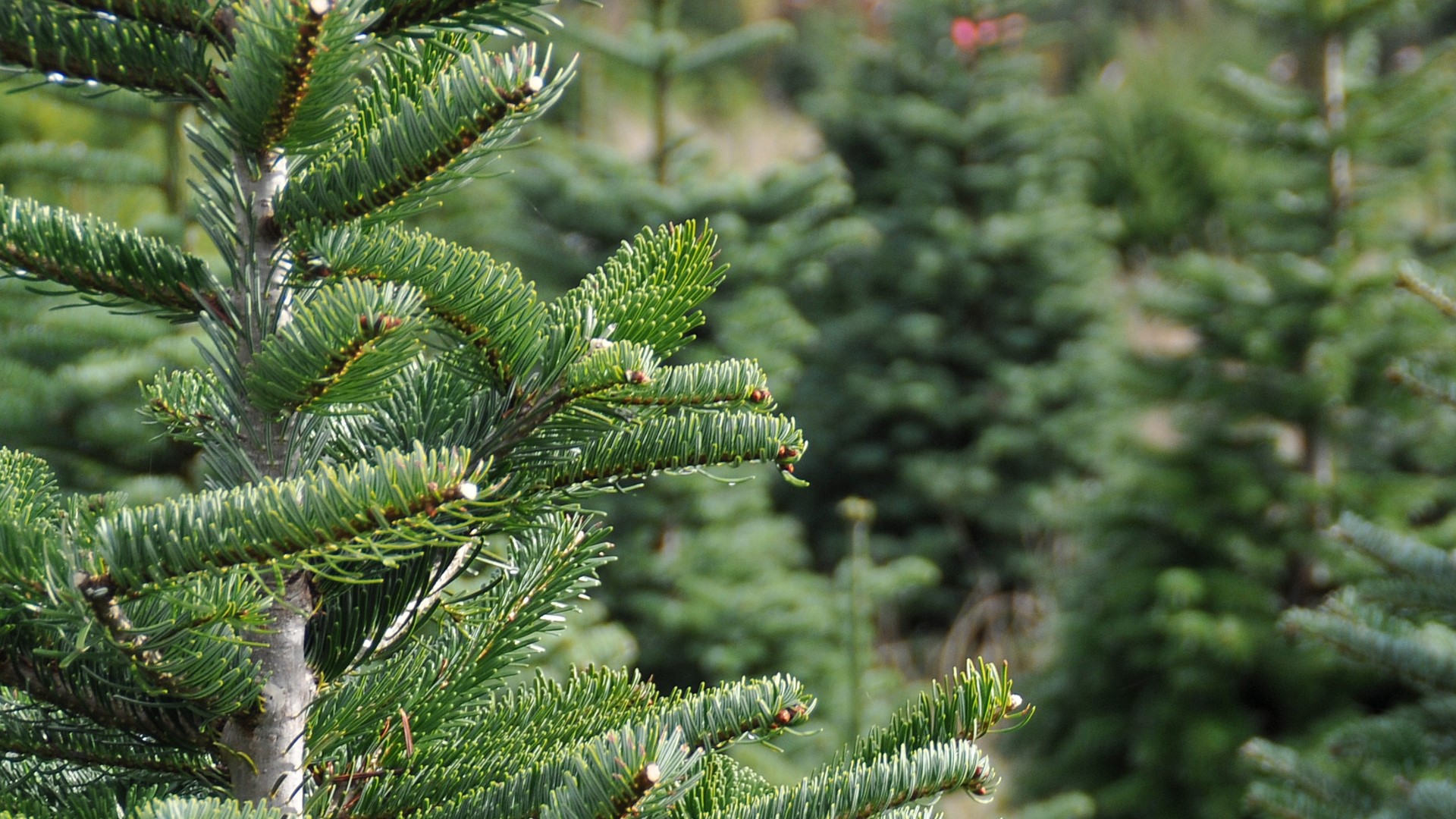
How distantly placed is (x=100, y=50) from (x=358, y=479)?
1.45 feet

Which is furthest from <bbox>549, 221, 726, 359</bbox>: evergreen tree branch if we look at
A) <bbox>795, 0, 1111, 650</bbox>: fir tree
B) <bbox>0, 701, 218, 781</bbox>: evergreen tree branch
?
<bbox>795, 0, 1111, 650</bbox>: fir tree

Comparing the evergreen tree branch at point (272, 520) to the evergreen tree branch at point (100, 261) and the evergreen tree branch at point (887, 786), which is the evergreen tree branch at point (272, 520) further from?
the evergreen tree branch at point (887, 786)

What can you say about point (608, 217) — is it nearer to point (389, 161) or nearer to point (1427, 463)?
point (1427, 463)

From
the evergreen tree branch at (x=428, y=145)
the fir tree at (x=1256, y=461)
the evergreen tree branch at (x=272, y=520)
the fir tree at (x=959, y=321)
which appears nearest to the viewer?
the evergreen tree branch at (x=272, y=520)

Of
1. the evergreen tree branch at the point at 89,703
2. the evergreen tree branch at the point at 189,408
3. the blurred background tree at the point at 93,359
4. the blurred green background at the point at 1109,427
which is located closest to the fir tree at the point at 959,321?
the blurred green background at the point at 1109,427

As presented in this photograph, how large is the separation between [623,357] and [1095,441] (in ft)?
25.1

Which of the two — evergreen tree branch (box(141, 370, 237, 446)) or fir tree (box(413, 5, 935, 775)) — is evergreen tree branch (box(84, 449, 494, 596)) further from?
fir tree (box(413, 5, 935, 775))

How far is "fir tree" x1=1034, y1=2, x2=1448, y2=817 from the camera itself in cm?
482

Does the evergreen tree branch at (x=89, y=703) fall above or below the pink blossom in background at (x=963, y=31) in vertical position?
above

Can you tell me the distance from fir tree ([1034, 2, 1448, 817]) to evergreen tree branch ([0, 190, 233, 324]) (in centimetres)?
447

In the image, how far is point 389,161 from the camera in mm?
974

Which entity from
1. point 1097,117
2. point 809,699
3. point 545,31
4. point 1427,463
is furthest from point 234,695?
point 1097,117

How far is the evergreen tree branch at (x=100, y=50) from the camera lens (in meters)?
A: 0.89

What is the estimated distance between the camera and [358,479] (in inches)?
33.0
